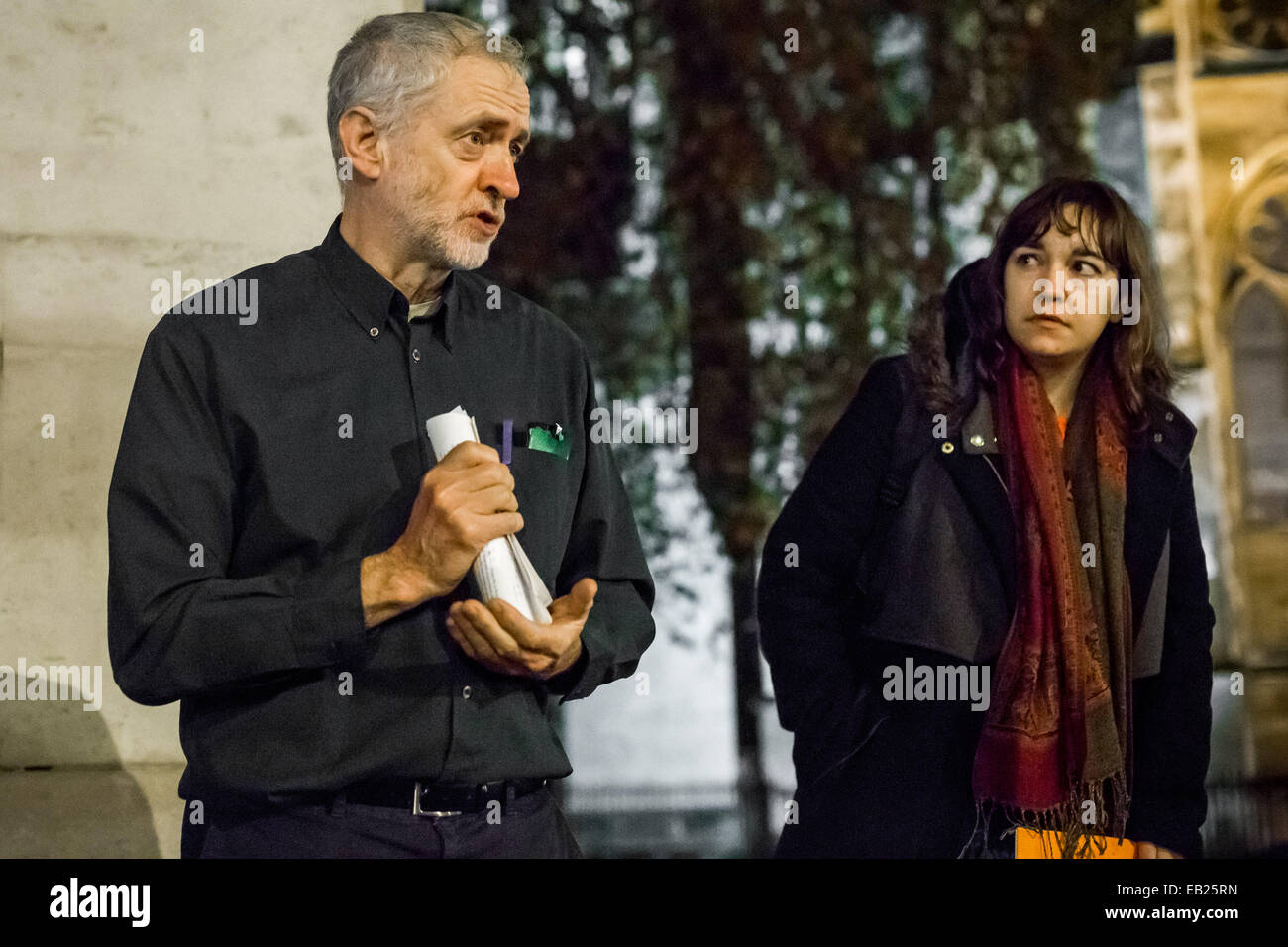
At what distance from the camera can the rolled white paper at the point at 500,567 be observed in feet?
8.22

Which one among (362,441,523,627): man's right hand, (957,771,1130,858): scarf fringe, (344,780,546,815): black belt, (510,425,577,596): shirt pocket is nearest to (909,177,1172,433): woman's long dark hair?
Answer: (957,771,1130,858): scarf fringe

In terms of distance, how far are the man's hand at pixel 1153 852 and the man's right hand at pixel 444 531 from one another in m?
1.44

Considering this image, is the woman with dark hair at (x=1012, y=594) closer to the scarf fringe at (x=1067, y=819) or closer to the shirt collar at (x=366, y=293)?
the scarf fringe at (x=1067, y=819)

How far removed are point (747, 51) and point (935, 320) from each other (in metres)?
4.01

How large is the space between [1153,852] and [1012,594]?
0.56 metres

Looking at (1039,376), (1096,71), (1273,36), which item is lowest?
(1039,376)

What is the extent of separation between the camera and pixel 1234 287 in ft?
37.1

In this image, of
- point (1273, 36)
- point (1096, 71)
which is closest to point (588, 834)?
point (1096, 71)

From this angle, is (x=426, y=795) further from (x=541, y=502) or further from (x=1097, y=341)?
(x=1097, y=341)

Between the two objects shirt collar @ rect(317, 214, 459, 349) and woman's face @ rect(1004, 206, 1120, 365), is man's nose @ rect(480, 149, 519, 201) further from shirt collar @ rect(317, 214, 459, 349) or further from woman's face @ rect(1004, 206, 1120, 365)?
woman's face @ rect(1004, 206, 1120, 365)

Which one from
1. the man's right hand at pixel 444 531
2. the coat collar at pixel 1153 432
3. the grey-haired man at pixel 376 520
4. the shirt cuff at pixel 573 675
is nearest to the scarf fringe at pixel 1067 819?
the coat collar at pixel 1153 432

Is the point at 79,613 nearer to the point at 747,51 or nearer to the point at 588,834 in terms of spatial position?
the point at 747,51

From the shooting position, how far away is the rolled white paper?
251 cm

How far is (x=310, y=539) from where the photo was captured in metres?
2.53
